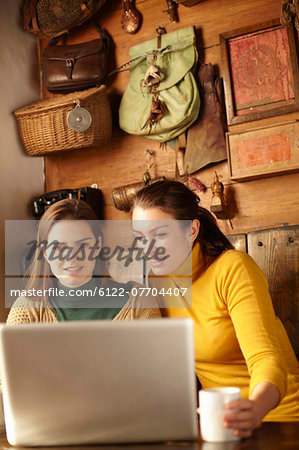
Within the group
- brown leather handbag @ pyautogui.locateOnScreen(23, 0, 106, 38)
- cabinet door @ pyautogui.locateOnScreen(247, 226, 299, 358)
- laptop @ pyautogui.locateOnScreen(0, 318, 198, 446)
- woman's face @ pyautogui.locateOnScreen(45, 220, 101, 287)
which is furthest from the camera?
brown leather handbag @ pyautogui.locateOnScreen(23, 0, 106, 38)

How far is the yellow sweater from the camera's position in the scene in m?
1.35

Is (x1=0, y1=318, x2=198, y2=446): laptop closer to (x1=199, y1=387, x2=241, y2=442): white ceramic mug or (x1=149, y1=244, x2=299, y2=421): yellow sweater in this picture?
(x1=199, y1=387, x2=241, y2=442): white ceramic mug

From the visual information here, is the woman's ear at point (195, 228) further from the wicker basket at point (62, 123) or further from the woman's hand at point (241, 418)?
the wicker basket at point (62, 123)

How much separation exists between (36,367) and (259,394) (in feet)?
1.49

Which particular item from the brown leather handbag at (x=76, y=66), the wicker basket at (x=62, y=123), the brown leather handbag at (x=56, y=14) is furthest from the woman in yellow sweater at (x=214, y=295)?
the brown leather handbag at (x=56, y=14)

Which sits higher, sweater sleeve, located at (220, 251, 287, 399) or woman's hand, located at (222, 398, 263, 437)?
sweater sleeve, located at (220, 251, 287, 399)

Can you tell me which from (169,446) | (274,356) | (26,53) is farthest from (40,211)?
(169,446)

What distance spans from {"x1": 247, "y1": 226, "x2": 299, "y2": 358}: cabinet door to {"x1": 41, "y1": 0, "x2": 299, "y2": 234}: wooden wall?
0.34 meters

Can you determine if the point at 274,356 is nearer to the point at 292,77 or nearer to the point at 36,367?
the point at 36,367

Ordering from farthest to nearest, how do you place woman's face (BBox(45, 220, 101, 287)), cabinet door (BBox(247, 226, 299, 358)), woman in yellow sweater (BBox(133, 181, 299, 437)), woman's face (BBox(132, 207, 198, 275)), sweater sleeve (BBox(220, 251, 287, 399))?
cabinet door (BBox(247, 226, 299, 358))
woman's face (BBox(45, 220, 101, 287))
woman's face (BBox(132, 207, 198, 275))
woman in yellow sweater (BBox(133, 181, 299, 437))
sweater sleeve (BBox(220, 251, 287, 399))

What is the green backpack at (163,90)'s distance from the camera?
2376 mm

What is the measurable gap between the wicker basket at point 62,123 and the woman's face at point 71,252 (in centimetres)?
81

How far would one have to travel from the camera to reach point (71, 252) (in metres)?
1.77

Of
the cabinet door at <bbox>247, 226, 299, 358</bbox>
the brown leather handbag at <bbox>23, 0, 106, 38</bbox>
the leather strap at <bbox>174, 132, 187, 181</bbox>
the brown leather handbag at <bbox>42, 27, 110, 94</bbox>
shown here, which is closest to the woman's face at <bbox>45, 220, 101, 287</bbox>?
the cabinet door at <bbox>247, 226, 299, 358</bbox>
